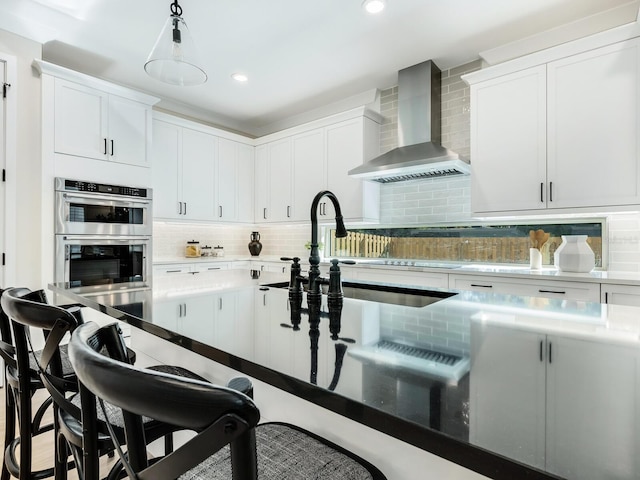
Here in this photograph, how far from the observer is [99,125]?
3377 mm

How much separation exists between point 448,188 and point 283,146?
2149 mm

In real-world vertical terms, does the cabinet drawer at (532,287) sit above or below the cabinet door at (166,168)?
below

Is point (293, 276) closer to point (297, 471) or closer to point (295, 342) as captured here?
point (295, 342)

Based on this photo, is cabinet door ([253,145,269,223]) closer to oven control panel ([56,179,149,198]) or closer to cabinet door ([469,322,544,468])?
oven control panel ([56,179,149,198])

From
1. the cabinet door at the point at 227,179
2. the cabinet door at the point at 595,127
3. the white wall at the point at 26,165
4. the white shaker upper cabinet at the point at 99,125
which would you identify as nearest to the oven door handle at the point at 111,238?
the white wall at the point at 26,165

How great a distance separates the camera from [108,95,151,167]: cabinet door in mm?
3473

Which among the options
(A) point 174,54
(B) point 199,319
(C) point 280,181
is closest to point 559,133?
(A) point 174,54

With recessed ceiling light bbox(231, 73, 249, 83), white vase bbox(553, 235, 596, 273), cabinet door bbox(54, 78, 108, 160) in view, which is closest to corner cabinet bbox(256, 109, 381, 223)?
recessed ceiling light bbox(231, 73, 249, 83)

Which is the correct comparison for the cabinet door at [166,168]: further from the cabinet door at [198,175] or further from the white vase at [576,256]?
the white vase at [576,256]

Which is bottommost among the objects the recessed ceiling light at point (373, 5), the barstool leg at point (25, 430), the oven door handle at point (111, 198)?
the barstool leg at point (25, 430)

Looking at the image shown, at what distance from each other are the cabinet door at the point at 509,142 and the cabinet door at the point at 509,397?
243cm

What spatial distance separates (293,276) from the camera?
1473mm

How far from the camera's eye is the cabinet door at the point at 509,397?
0.40 metres

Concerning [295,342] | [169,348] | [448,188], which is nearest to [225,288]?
[169,348]
